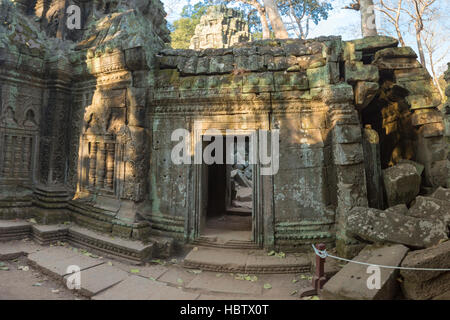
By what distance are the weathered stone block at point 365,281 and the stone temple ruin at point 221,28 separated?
1972cm

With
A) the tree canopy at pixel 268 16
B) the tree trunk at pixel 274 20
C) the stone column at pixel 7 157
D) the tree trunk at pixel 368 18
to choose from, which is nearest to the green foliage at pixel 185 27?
the tree canopy at pixel 268 16

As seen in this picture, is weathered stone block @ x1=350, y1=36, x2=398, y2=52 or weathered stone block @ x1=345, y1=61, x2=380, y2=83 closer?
A: weathered stone block @ x1=345, y1=61, x2=380, y2=83

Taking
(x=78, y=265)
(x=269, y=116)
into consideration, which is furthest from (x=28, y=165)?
(x=269, y=116)

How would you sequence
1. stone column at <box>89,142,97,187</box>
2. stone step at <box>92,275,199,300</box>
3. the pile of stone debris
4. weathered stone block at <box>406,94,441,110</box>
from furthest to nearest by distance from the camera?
1. stone column at <box>89,142,97,187</box>
2. weathered stone block at <box>406,94,441,110</box>
3. stone step at <box>92,275,199,300</box>
4. the pile of stone debris

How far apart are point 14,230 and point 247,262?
4.55 meters

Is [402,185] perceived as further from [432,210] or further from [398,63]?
[398,63]

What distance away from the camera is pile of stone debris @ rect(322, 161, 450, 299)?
2824mm

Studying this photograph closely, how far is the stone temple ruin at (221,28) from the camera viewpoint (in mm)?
20234

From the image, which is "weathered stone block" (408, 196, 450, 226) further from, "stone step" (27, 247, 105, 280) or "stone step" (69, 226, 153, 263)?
"stone step" (27, 247, 105, 280)

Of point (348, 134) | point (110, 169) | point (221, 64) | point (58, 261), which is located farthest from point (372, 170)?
point (58, 261)

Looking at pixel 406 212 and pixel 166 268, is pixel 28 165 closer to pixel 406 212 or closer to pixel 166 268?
pixel 166 268

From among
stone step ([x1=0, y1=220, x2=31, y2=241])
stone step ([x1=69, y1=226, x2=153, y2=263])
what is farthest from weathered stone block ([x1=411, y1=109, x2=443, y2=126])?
stone step ([x1=0, y1=220, x2=31, y2=241])

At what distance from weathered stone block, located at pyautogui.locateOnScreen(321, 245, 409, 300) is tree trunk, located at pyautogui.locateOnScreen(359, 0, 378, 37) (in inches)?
350

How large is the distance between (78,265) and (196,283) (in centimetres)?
185
